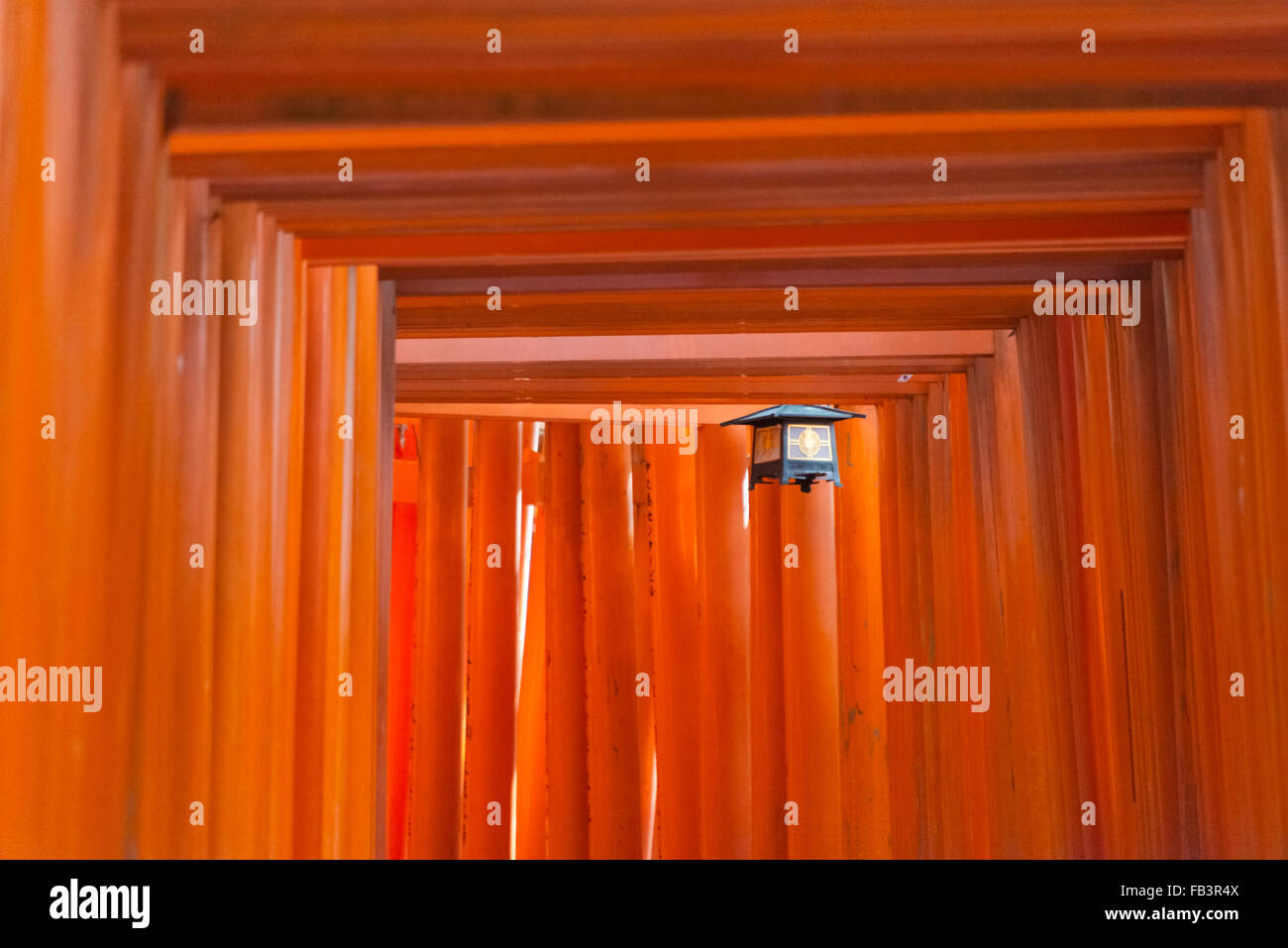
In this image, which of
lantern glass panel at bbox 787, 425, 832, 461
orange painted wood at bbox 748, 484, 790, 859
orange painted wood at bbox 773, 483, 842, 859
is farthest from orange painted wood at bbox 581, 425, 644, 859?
lantern glass panel at bbox 787, 425, 832, 461

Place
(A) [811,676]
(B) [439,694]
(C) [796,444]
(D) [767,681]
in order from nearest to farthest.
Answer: (C) [796,444]
(A) [811,676]
(D) [767,681]
(B) [439,694]

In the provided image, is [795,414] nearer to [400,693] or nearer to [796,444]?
[796,444]

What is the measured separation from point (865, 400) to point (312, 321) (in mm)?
3299

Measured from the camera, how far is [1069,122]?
7.20 ft

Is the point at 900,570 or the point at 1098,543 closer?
the point at 1098,543

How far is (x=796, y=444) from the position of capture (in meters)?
5.10

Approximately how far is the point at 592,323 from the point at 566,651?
146 inches

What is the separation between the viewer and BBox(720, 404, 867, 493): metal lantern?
5074mm

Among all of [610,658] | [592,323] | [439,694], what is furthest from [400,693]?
[592,323]

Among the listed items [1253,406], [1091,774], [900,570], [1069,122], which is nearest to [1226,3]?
[1069,122]

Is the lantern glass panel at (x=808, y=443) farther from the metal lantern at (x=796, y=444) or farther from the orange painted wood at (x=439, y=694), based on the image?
the orange painted wood at (x=439, y=694)

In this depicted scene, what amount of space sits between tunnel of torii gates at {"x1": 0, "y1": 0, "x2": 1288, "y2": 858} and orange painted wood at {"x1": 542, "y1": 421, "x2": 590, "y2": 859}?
3.25 m

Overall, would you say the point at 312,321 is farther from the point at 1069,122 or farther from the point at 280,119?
the point at 1069,122

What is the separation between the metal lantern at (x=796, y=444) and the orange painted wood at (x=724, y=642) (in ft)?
6.25
